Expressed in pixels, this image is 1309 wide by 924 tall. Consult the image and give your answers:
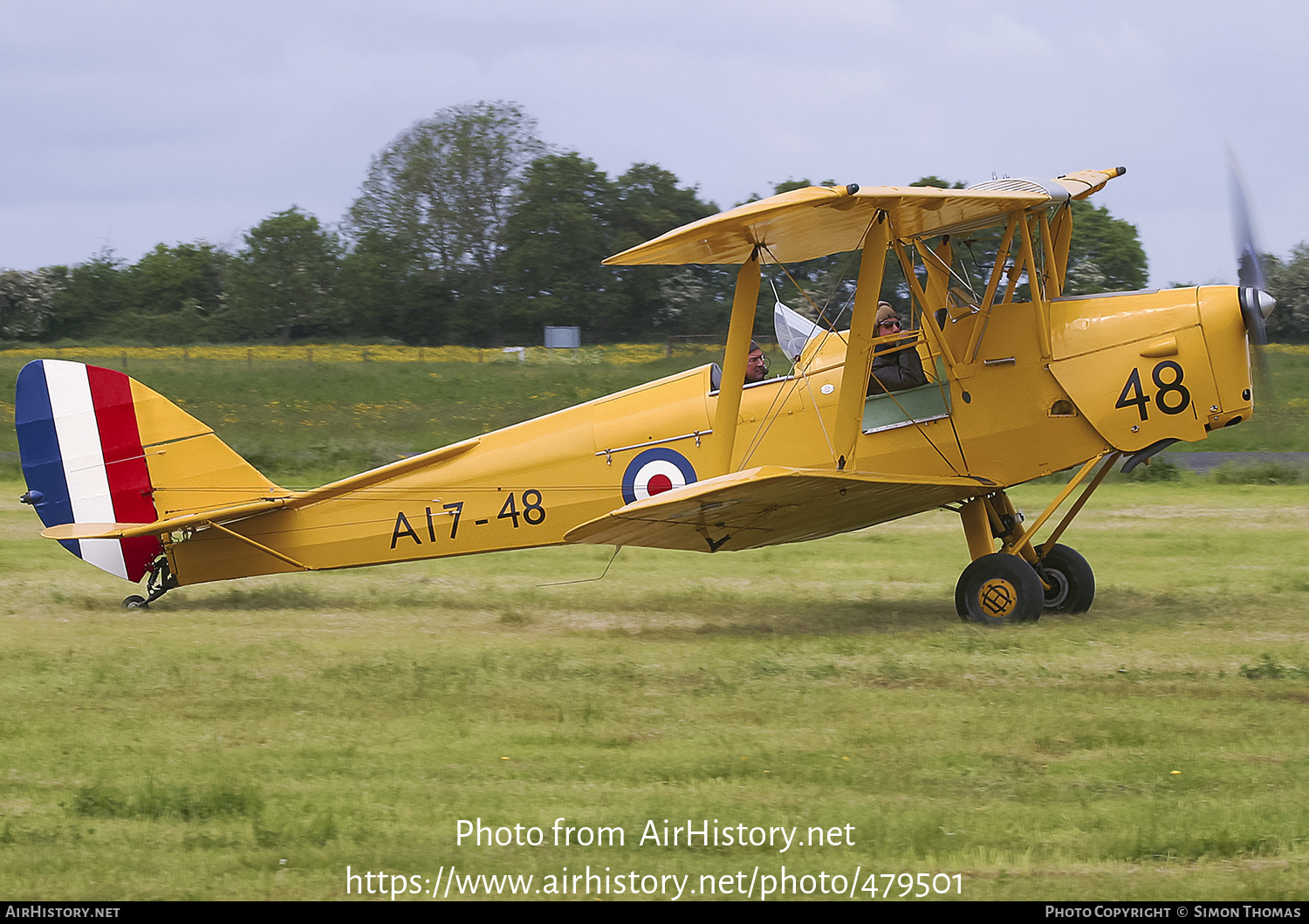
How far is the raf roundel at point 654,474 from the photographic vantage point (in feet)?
30.9

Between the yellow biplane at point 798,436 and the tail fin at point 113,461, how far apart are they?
0.02 meters

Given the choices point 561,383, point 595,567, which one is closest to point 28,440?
point 595,567

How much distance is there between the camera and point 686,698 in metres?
6.81

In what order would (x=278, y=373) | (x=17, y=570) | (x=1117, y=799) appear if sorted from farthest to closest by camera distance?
(x=278, y=373) → (x=17, y=570) → (x=1117, y=799)

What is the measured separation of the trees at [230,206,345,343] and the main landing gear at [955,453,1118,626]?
137ft

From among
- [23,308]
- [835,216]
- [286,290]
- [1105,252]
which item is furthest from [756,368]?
[23,308]

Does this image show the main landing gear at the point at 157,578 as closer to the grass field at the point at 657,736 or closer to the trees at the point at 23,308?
the grass field at the point at 657,736

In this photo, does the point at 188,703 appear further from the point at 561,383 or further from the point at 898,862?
the point at 561,383

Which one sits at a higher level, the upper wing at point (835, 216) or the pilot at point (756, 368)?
the upper wing at point (835, 216)

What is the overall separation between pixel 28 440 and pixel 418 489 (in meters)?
3.11

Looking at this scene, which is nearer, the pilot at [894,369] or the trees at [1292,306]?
the pilot at [894,369]

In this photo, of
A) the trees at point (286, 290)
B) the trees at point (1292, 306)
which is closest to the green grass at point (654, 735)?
the trees at point (1292, 306)

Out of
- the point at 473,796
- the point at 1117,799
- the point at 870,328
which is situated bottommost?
the point at 1117,799

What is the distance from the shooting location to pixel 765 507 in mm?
8312
